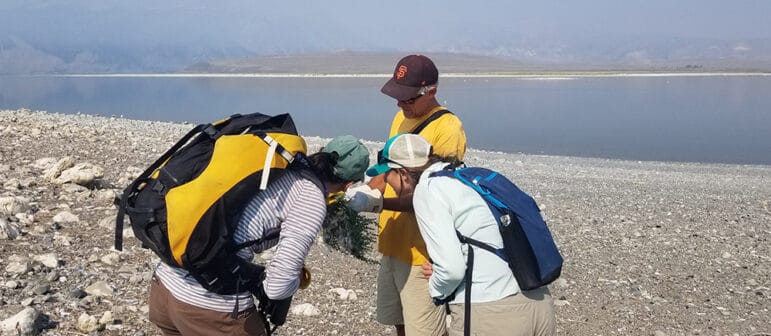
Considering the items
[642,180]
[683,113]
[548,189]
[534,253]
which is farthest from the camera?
[683,113]

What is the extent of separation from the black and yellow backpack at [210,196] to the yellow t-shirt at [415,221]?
3.02 feet

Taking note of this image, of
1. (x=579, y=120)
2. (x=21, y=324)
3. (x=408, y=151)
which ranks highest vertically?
(x=408, y=151)

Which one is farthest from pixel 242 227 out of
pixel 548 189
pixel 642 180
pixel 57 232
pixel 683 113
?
pixel 683 113

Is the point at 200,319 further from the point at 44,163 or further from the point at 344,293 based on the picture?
the point at 44,163

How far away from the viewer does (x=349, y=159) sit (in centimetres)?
251

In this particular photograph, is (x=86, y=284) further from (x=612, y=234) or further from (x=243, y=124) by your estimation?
(x=612, y=234)

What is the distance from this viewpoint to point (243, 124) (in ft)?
7.88

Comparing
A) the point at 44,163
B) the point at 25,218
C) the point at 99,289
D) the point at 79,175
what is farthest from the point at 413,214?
the point at 44,163

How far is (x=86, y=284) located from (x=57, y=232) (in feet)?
3.64

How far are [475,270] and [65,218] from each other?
411cm

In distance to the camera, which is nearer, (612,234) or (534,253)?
(534,253)

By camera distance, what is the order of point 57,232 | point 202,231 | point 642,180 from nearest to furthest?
point 202,231 → point 57,232 → point 642,180

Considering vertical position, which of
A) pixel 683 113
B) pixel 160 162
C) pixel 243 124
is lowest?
pixel 683 113

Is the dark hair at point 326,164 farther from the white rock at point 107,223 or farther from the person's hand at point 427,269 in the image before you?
the white rock at point 107,223
